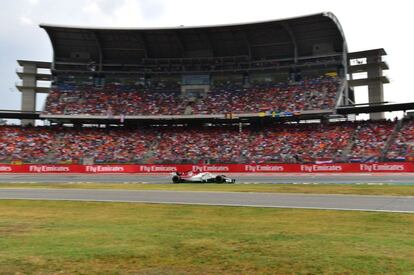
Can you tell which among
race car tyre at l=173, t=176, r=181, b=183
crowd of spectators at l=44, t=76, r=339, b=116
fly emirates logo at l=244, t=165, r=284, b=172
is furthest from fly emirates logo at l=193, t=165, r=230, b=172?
race car tyre at l=173, t=176, r=181, b=183

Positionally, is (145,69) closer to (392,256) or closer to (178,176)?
(178,176)

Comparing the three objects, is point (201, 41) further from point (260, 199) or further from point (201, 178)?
point (260, 199)

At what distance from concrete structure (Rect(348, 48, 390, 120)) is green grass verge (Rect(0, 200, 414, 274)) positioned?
46742 millimetres

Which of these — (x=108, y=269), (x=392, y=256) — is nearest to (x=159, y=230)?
(x=108, y=269)

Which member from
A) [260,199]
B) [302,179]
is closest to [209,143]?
[302,179]

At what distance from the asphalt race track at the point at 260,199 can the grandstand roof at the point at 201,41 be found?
40.2 meters

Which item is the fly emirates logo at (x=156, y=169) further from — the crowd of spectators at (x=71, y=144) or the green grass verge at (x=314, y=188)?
the green grass verge at (x=314, y=188)

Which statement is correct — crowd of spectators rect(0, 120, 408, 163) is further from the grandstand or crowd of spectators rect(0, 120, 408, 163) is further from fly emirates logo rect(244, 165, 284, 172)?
fly emirates logo rect(244, 165, 284, 172)

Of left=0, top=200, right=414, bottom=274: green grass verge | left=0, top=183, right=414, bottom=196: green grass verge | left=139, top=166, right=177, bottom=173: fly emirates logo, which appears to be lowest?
left=0, top=200, right=414, bottom=274: green grass verge

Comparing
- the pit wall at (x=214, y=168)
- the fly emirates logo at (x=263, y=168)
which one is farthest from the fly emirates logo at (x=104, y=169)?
the fly emirates logo at (x=263, y=168)

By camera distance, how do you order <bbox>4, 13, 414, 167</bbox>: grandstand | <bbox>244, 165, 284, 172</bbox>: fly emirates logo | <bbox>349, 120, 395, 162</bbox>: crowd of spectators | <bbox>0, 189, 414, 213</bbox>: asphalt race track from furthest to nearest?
1. <bbox>4, 13, 414, 167</bbox>: grandstand
2. <bbox>244, 165, 284, 172</bbox>: fly emirates logo
3. <bbox>349, 120, 395, 162</bbox>: crowd of spectators
4. <bbox>0, 189, 414, 213</bbox>: asphalt race track

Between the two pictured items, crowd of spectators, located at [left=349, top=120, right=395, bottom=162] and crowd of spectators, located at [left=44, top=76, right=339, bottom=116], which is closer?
crowd of spectators, located at [left=349, top=120, right=395, bottom=162]

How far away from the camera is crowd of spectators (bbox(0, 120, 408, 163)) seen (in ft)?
151

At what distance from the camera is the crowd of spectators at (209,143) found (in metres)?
46.0
